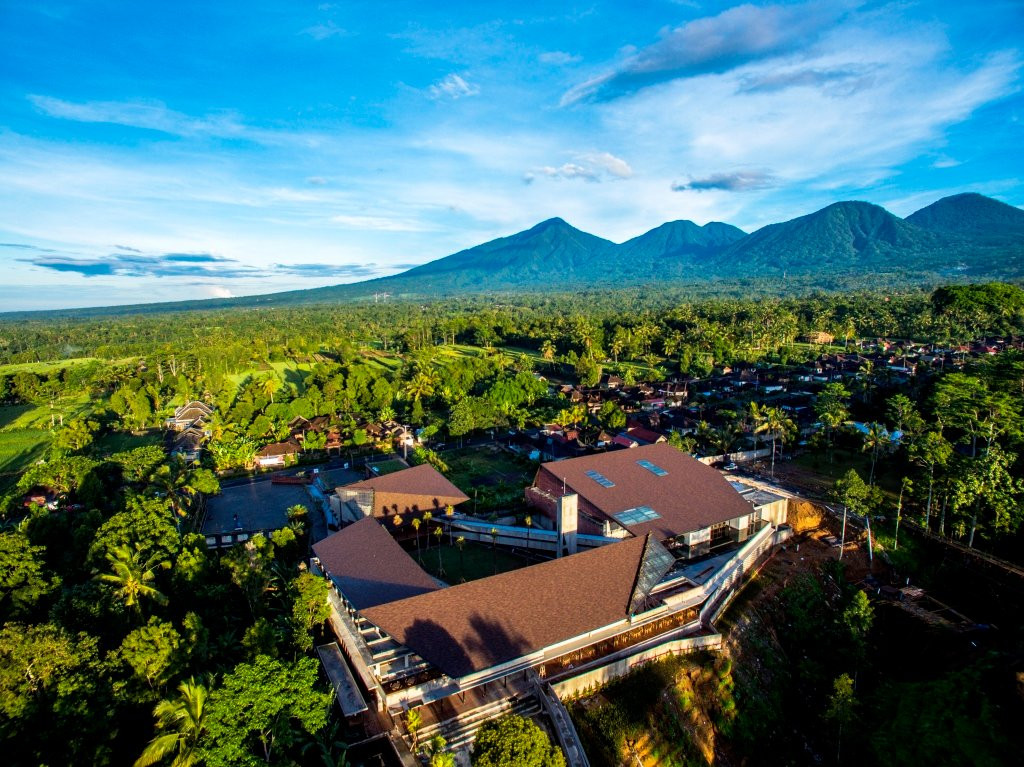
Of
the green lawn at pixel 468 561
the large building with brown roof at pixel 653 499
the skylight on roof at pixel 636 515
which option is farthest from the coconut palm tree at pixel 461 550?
the skylight on roof at pixel 636 515

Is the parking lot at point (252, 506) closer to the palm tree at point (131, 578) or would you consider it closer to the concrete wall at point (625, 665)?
the palm tree at point (131, 578)

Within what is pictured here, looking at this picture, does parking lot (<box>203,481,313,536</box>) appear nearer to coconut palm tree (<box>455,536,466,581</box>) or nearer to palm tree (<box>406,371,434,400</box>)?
coconut palm tree (<box>455,536,466,581</box>)

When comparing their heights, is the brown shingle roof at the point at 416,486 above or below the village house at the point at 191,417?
above

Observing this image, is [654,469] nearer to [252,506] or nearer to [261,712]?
[261,712]

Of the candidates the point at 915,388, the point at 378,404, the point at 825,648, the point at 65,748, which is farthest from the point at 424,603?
the point at 915,388

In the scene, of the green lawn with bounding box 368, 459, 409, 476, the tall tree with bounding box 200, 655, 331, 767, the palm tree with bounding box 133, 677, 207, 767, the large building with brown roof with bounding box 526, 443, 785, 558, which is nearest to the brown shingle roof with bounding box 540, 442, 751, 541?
the large building with brown roof with bounding box 526, 443, 785, 558

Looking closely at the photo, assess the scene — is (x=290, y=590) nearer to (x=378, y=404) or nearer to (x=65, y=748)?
(x=65, y=748)
